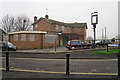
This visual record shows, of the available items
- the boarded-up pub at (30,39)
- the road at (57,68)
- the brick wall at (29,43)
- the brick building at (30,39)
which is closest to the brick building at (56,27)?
the boarded-up pub at (30,39)

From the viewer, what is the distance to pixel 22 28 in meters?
50.3

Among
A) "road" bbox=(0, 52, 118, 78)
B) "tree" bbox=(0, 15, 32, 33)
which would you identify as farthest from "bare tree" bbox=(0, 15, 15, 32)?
"road" bbox=(0, 52, 118, 78)

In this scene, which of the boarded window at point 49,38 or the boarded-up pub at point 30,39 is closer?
the boarded-up pub at point 30,39

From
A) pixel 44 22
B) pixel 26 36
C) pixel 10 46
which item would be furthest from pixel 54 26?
pixel 10 46

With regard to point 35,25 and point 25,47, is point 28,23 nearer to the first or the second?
point 35,25

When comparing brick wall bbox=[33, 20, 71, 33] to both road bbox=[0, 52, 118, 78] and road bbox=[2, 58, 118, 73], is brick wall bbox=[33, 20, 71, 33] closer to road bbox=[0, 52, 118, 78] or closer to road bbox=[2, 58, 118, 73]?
road bbox=[0, 52, 118, 78]

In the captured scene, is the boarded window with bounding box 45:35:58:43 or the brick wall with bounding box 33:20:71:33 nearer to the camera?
the boarded window with bounding box 45:35:58:43

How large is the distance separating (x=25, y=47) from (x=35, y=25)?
19.2 m

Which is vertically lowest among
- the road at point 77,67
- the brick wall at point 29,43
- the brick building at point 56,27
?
the road at point 77,67

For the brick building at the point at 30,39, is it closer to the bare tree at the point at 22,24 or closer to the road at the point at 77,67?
the road at the point at 77,67

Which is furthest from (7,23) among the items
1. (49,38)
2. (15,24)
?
(49,38)

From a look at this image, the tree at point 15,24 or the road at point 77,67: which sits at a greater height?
the tree at point 15,24

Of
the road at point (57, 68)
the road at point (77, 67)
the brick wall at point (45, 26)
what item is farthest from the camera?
the brick wall at point (45, 26)

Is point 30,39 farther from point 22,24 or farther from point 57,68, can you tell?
point 22,24
